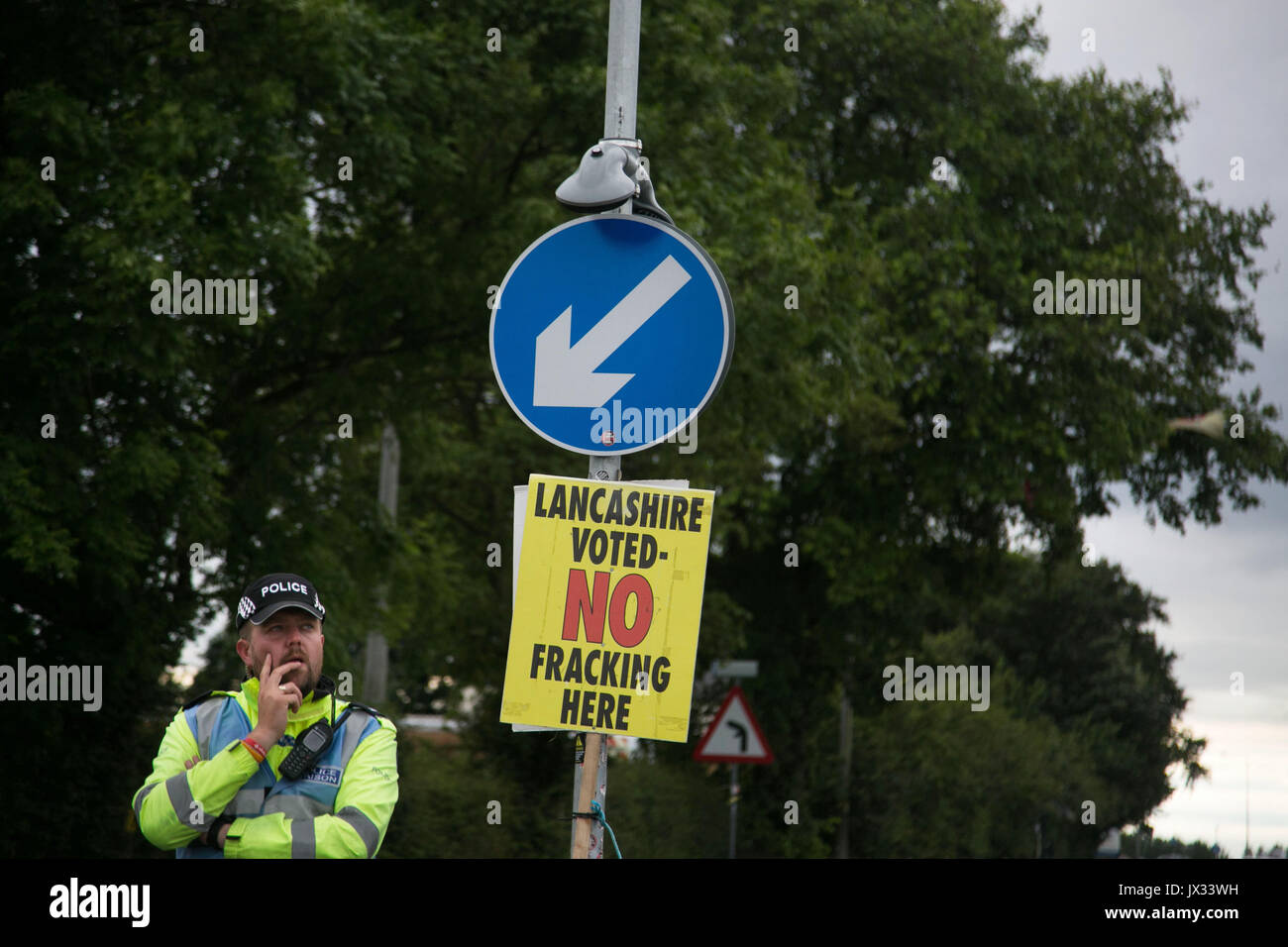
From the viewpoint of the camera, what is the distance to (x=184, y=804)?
3.67 meters

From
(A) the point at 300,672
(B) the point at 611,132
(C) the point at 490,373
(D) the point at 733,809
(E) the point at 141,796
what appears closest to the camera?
(E) the point at 141,796

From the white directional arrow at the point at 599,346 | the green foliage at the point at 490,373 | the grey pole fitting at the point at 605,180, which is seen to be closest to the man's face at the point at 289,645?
the white directional arrow at the point at 599,346

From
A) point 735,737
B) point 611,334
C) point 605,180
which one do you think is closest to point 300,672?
point 611,334

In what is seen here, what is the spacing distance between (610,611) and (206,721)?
1.04 meters

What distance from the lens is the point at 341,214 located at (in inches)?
684

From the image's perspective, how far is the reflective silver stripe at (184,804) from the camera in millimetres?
3668

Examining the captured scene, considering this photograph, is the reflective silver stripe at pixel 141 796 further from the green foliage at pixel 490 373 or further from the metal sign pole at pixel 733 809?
the metal sign pole at pixel 733 809

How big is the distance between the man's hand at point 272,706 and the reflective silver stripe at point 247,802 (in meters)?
0.15

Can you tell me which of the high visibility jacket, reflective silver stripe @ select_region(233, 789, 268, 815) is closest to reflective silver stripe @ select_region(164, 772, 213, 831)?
the high visibility jacket

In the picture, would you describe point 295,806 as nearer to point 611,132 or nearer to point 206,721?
point 206,721

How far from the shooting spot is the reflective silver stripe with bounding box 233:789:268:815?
379 centimetres

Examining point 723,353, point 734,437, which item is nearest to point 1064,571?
point 734,437
